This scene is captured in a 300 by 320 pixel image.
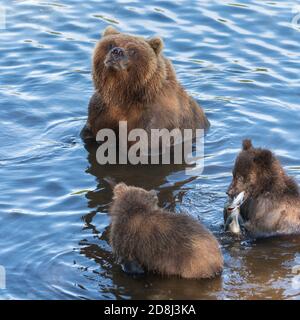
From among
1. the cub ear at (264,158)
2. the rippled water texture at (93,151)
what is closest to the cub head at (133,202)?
the rippled water texture at (93,151)

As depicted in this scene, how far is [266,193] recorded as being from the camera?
1030 cm

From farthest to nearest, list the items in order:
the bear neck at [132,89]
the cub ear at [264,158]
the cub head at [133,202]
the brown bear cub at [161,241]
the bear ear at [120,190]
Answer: the bear neck at [132,89] → the cub ear at [264,158] → the bear ear at [120,190] → the cub head at [133,202] → the brown bear cub at [161,241]

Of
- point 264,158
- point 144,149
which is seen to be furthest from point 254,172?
point 144,149

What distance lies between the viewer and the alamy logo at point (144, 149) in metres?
12.5

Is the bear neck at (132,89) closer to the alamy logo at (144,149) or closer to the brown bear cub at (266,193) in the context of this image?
the alamy logo at (144,149)

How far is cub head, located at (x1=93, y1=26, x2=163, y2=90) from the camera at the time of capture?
12.0m

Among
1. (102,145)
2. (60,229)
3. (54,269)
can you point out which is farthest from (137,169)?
(54,269)

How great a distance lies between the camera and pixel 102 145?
12789mm

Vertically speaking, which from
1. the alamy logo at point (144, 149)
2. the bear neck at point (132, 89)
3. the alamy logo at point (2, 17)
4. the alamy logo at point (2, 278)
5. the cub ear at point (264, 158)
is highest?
the alamy logo at point (2, 17)

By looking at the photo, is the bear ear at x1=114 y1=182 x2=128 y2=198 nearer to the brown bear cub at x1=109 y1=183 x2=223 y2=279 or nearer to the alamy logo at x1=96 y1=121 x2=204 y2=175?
the brown bear cub at x1=109 y1=183 x2=223 y2=279

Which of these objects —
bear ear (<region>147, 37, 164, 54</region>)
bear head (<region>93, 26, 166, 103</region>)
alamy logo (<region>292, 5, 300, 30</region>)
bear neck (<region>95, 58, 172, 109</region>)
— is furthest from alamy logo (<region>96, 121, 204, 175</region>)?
alamy logo (<region>292, 5, 300, 30</region>)
